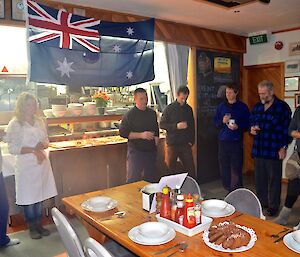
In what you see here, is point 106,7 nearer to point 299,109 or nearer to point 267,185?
point 299,109

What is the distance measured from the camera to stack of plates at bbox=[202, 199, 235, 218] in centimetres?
203

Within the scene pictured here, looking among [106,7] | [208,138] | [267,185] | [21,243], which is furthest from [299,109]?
[21,243]

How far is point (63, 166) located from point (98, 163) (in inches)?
18.9

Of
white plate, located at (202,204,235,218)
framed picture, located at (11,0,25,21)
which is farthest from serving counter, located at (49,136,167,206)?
white plate, located at (202,204,235,218)

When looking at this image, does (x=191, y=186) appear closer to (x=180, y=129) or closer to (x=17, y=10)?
(x=180, y=129)

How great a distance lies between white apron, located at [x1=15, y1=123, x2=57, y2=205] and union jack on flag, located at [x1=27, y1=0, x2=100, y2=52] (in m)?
0.99

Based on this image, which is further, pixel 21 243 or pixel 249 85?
pixel 249 85

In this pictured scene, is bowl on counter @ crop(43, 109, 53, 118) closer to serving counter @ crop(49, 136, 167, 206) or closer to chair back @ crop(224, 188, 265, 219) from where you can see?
serving counter @ crop(49, 136, 167, 206)

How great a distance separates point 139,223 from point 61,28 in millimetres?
2519

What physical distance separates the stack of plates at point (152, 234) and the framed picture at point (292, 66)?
4.35 meters


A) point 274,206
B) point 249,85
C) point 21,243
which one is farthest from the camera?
point 249,85

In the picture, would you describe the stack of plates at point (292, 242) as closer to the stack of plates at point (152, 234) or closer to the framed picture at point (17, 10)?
the stack of plates at point (152, 234)

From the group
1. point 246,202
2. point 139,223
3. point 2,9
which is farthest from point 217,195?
point 2,9

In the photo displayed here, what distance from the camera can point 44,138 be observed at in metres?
3.38
